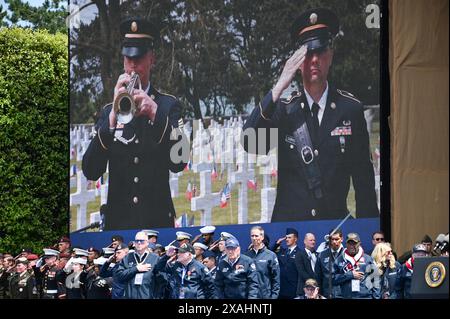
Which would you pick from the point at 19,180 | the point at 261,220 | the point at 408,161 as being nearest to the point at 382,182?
the point at 408,161

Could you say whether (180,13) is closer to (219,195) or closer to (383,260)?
(219,195)

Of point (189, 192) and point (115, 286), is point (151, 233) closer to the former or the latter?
point (189, 192)

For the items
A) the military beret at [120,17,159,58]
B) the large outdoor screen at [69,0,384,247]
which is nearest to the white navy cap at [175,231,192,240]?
the large outdoor screen at [69,0,384,247]

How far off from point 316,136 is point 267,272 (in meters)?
2.08

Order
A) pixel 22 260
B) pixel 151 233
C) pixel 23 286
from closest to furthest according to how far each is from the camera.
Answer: pixel 151 233
pixel 23 286
pixel 22 260

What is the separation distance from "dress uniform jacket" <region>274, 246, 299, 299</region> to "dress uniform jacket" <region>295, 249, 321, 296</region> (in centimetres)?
7

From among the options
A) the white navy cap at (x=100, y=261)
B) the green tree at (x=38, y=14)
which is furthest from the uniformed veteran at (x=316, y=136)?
the green tree at (x=38, y=14)

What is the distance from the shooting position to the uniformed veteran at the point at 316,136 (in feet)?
49.9

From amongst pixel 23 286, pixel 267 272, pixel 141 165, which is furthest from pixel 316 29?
pixel 23 286

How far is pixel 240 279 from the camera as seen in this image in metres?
14.0

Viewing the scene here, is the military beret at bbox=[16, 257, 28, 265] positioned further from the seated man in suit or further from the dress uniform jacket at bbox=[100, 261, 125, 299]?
the seated man in suit

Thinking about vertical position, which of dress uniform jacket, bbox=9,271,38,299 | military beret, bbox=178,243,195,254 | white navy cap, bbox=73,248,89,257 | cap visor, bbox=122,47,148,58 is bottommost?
dress uniform jacket, bbox=9,271,38,299

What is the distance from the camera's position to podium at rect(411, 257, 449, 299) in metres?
12.0

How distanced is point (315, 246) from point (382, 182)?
1295mm
